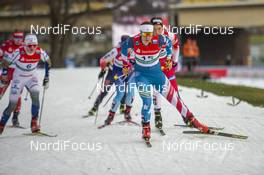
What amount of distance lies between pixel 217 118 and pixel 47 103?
20.1 ft

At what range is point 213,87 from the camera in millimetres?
17297

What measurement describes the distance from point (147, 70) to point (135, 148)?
56.2 inches

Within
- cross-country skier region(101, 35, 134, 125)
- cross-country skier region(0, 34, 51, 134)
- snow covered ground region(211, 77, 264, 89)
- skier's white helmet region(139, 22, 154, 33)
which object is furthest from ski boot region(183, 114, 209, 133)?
snow covered ground region(211, 77, 264, 89)

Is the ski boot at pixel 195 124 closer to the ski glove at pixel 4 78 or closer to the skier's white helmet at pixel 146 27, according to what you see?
the skier's white helmet at pixel 146 27

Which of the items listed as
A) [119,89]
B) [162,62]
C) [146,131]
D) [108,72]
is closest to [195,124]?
[146,131]

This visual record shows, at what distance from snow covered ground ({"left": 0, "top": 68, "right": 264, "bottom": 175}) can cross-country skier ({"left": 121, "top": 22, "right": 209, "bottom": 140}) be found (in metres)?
0.57

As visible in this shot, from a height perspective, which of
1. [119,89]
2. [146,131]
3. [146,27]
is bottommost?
[146,131]

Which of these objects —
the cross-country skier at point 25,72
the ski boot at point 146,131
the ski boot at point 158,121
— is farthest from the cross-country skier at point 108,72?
the ski boot at point 146,131

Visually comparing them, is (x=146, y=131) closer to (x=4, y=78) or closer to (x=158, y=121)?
(x=158, y=121)

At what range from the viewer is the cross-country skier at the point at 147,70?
30.2ft

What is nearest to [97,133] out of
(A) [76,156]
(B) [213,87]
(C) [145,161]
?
(A) [76,156]

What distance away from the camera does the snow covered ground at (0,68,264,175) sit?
7820 mm

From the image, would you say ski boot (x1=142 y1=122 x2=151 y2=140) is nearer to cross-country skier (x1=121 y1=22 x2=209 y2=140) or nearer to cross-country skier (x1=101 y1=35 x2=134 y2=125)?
cross-country skier (x1=121 y1=22 x2=209 y2=140)

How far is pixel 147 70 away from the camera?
30.7 feet
